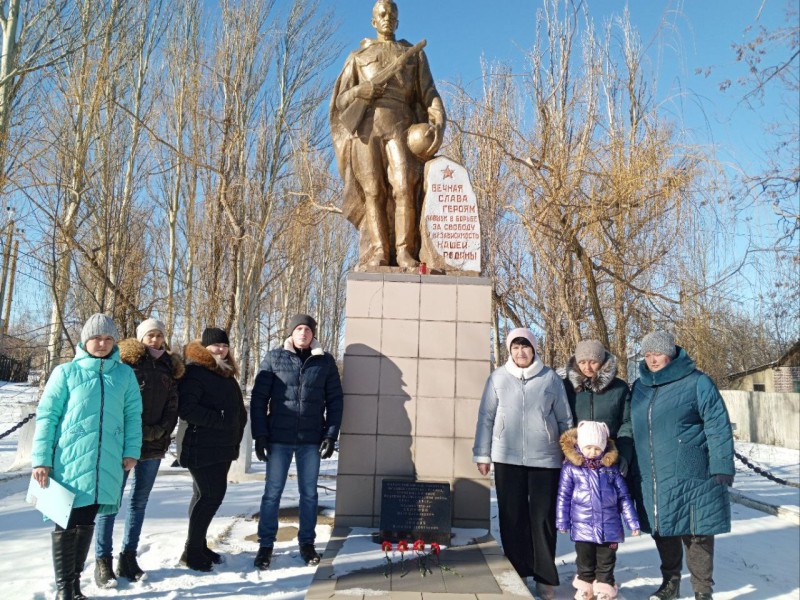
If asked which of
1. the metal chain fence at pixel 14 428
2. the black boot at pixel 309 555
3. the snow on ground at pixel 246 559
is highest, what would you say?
the metal chain fence at pixel 14 428

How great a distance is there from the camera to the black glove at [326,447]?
3.84m

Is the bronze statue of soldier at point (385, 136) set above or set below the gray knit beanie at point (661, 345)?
above

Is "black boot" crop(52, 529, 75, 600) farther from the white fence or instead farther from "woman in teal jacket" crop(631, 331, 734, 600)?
the white fence

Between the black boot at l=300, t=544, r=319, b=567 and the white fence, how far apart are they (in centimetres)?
1202

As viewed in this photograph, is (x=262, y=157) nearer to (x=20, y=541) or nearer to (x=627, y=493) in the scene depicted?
(x=20, y=541)

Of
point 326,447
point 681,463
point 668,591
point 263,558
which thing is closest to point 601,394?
point 681,463

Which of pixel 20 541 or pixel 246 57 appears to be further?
pixel 246 57

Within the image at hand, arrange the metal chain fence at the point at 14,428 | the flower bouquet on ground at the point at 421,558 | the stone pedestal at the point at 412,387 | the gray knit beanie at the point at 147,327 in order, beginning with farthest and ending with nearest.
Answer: the metal chain fence at the point at 14,428, the stone pedestal at the point at 412,387, the gray knit beanie at the point at 147,327, the flower bouquet on ground at the point at 421,558

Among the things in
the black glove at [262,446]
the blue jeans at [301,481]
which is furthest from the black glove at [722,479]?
the black glove at [262,446]

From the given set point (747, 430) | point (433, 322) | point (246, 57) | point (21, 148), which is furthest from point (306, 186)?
point (747, 430)

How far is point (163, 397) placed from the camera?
3555 mm

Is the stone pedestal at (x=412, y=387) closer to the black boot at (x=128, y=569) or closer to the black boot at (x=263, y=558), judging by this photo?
the black boot at (x=263, y=558)

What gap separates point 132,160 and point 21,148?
7.15 m

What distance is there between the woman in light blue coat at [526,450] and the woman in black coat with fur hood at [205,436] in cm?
164
